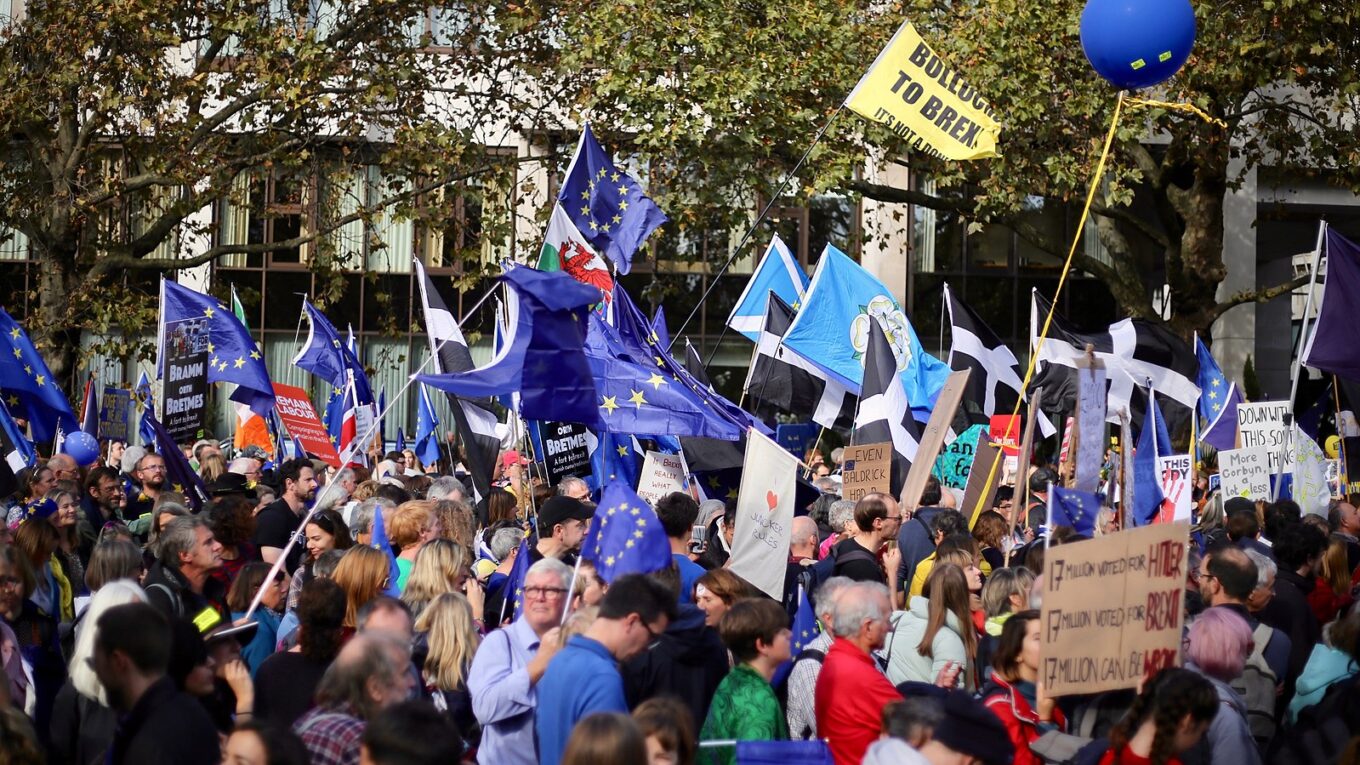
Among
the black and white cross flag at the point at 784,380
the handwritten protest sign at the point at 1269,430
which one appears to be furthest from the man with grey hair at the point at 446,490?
the handwritten protest sign at the point at 1269,430

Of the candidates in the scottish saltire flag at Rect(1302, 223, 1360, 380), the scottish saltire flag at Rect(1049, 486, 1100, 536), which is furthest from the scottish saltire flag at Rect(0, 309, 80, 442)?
the scottish saltire flag at Rect(1302, 223, 1360, 380)

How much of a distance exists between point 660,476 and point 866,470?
57.4 inches

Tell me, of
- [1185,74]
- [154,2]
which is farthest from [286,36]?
[1185,74]

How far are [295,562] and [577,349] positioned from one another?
3.24m

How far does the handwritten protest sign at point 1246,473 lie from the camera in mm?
13492

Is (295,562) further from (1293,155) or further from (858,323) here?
(1293,155)

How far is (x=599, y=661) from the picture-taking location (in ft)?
17.3

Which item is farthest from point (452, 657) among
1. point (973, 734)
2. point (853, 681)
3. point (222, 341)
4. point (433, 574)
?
point (222, 341)

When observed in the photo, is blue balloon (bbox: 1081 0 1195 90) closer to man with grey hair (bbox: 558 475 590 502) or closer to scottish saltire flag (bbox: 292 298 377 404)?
man with grey hair (bbox: 558 475 590 502)

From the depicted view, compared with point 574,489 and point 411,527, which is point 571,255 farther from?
point 411,527

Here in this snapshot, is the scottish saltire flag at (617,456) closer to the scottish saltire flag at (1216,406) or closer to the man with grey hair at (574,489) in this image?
the man with grey hair at (574,489)

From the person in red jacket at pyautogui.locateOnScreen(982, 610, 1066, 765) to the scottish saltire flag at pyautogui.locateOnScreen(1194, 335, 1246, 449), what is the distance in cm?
1126

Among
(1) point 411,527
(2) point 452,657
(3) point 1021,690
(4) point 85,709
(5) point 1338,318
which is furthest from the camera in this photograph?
(5) point 1338,318

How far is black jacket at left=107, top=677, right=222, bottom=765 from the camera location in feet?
15.1
